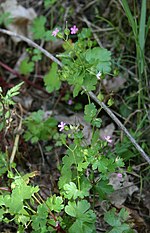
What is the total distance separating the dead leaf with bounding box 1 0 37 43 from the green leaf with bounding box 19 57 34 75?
0.31m

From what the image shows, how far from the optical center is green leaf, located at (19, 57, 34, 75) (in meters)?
3.28

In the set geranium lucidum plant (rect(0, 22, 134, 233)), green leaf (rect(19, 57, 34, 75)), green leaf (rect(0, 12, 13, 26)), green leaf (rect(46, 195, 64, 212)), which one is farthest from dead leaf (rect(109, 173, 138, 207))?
green leaf (rect(0, 12, 13, 26))

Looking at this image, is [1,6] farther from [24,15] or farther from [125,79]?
[125,79]

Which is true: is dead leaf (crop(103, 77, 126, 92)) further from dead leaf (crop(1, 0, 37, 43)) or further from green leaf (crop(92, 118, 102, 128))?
green leaf (crop(92, 118, 102, 128))

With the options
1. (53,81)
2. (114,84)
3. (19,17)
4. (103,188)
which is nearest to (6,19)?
(19,17)

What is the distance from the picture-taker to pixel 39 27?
328cm

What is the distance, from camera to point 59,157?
2844 millimetres

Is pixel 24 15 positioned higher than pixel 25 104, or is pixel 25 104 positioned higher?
pixel 24 15

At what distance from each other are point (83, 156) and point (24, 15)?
72.1 inches

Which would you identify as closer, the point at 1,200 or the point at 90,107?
the point at 1,200

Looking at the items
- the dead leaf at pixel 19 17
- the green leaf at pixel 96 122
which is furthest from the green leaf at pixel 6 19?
the green leaf at pixel 96 122

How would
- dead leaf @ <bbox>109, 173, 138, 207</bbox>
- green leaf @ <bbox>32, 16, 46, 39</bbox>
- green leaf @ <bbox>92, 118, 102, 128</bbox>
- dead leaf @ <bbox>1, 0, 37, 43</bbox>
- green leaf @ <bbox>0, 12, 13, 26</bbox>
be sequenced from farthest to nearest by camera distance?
1. dead leaf @ <bbox>1, 0, 37, 43</bbox>
2. green leaf @ <bbox>0, 12, 13, 26</bbox>
3. green leaf @ <bbox>32, 16, 46, 39</bbox>
4. dead leaf @ <bbox>109, 173, 138, 207</bbox>
5. green leaf @ <bbox>92, 118, 102, 128</bbox>

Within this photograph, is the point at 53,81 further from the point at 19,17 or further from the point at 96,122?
the point at 96,122

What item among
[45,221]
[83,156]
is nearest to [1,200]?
[45,221]
